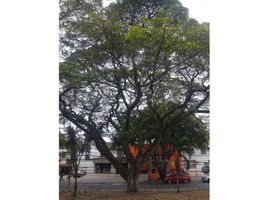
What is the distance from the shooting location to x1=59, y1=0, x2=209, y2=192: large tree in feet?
11.0

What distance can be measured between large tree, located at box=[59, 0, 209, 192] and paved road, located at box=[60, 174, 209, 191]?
0.10 metres

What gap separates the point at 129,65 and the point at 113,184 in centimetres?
136

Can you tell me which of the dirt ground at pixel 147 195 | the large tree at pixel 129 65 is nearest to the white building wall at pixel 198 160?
the dirt ground at pixel 147 195

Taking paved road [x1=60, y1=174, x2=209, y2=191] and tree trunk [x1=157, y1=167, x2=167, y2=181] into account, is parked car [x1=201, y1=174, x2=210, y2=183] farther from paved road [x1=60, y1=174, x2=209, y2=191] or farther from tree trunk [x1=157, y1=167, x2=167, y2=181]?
tree trunk [x1=157, y1=167, x2=167, y2=181]

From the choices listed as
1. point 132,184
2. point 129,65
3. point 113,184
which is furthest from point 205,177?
point 129,65

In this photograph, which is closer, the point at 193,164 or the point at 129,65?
the point at 193,164

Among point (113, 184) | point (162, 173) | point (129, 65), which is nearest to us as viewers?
point (113, 184)

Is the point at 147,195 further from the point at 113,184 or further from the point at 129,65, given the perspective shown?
the point at 129,65

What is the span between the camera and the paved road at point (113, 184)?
3.13 meters

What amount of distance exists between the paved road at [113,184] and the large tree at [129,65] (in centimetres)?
10

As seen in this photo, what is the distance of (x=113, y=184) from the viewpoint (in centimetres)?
325

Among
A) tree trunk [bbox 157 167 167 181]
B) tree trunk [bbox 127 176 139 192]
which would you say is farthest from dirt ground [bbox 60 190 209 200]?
tree trunk [bbox 157 167 167 181]

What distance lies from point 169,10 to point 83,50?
1.12m

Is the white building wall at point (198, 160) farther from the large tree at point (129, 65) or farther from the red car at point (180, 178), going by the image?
the large tree at point (129, 65)
